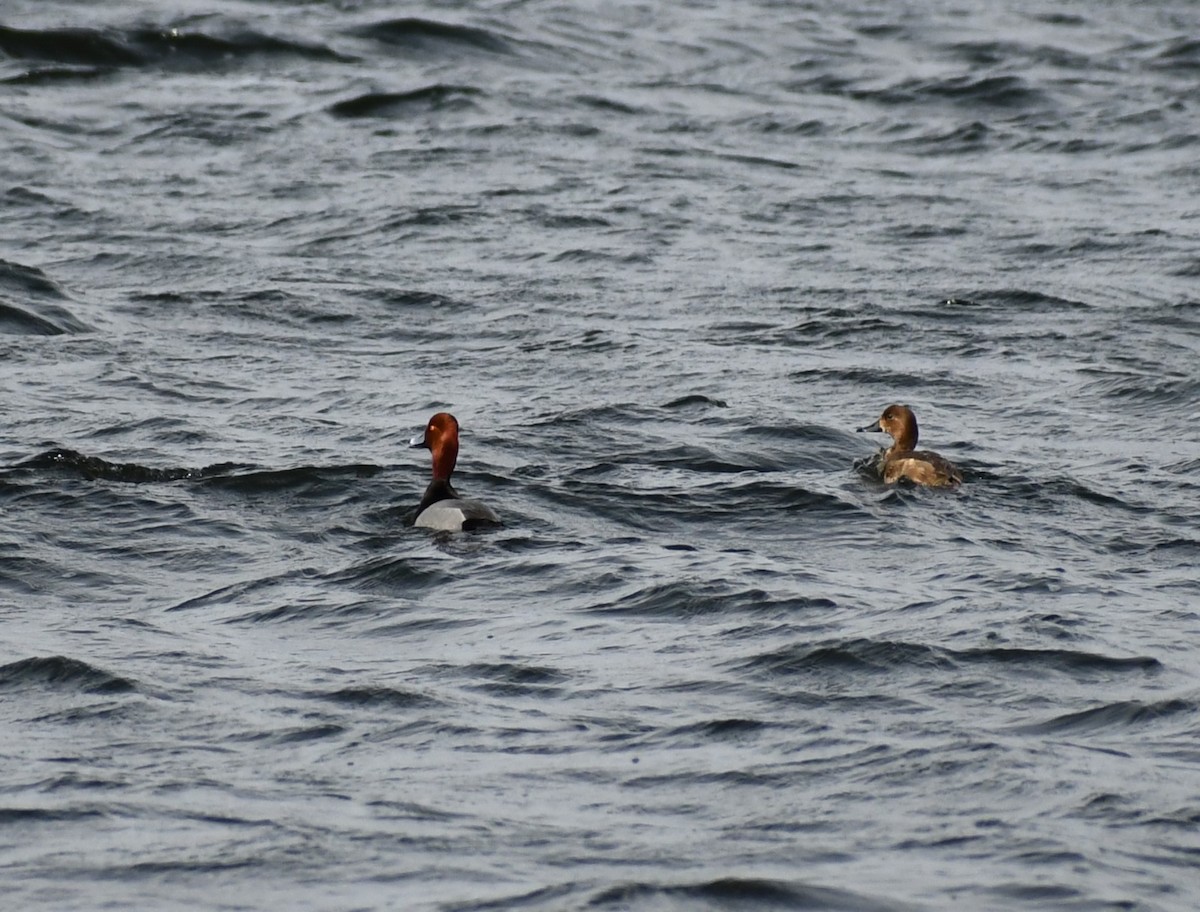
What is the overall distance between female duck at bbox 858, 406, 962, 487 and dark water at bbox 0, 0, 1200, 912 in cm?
15

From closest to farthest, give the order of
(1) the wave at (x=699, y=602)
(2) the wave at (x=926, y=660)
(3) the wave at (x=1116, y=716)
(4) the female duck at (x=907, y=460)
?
(3) the wave at (x=1116, y=716)
(2) the wave at (x=926, y=660)
(1) the wave at (x=699, y=602)
(4) the female duck at (x=907, y=460)

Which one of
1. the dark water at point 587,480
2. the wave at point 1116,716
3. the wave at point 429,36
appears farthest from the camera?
the wave at point 429,36

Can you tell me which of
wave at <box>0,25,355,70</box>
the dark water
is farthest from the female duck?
wave at <box>0,25,355,70</box>

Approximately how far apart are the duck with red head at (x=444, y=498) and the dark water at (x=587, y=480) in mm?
163

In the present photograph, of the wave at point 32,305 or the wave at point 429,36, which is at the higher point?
the wave at point 429,36

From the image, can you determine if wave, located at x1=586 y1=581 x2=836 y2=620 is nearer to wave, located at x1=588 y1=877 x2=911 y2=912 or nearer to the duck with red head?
the duck with red head

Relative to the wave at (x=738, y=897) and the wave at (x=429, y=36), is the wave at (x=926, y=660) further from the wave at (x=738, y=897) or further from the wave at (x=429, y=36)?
the wave at (x=429, y=36)

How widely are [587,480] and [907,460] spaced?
179cm

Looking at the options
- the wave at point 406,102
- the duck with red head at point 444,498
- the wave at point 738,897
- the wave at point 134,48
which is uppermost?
the wave at point 134,48

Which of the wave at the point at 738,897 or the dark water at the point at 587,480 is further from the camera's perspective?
the dark water at the point at 587,480

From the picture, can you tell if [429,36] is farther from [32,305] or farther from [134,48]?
[32,305]

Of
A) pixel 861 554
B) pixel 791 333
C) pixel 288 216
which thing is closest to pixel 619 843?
pixel 861 554

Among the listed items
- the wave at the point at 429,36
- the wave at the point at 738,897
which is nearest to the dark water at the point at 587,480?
the wave at the point at 738,897

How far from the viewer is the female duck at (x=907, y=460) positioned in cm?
1145
